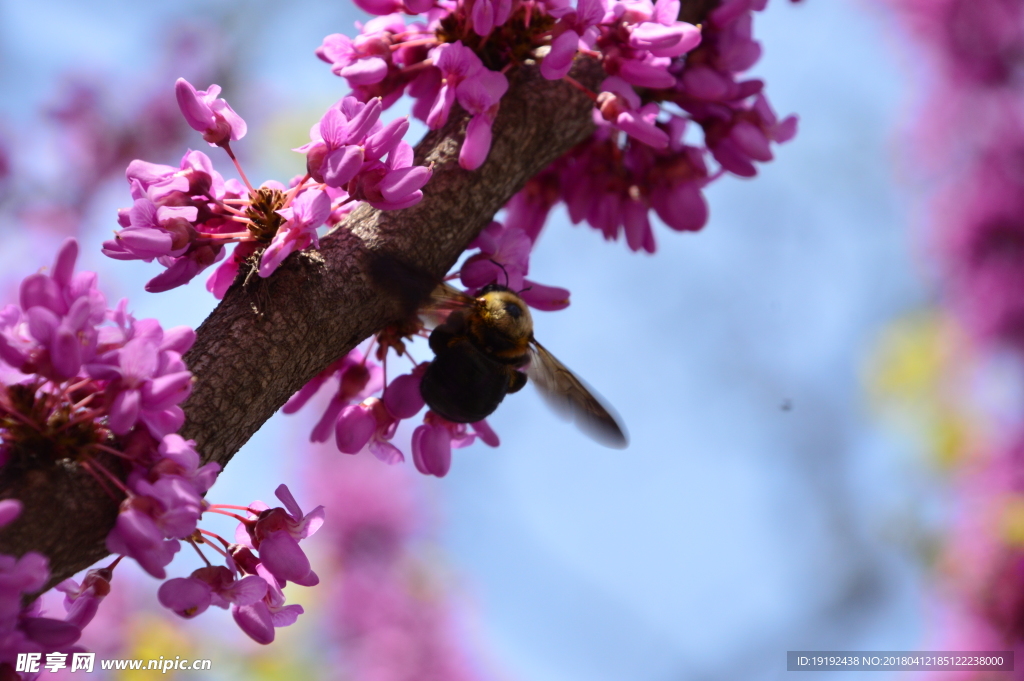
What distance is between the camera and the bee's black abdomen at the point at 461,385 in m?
1.70

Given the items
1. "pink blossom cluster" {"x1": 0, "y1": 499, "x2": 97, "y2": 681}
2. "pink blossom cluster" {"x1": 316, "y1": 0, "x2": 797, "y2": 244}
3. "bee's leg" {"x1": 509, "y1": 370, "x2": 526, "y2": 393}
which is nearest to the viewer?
"pink blossom cluster" {"x1": 0, "y1": 499, "x2": 97, "y2": 681}

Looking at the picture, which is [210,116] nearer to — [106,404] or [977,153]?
[106,404]

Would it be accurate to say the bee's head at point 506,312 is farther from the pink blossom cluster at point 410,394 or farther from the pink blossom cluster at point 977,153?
the pink blossom cluster at point 977,153

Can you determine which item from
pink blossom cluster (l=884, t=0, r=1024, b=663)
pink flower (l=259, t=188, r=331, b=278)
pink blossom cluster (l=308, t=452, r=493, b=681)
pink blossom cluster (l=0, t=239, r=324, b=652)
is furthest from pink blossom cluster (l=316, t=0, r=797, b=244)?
pink blossom cluster (l=884, t=0, r=1024, b=663)

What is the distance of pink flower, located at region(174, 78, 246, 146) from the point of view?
1654 mm

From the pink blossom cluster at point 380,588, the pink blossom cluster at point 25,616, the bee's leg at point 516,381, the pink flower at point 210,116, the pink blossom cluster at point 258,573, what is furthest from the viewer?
the pink blossom cluster at point 380,588

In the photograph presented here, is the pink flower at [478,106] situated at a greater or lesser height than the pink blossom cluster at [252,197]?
greater

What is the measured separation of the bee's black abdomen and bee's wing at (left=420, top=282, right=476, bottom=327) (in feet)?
0.23

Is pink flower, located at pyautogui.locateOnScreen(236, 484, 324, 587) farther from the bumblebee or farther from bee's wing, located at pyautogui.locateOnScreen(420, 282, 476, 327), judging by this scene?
bee's wing, located at pyautogui.locateOnScreen(420, 282, 476, 327)

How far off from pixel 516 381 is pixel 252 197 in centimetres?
77

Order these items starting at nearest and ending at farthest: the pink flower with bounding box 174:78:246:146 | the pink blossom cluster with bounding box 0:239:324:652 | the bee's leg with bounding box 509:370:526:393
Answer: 1. the pink blossom cluster with bounding box 0:239:324:652
2. the pink flower with bounding box 174:78:246:146
3. the bee's leg with bounding box 509:370:526:393

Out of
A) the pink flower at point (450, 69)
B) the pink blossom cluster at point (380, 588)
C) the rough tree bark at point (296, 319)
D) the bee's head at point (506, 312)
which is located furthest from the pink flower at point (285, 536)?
the pink blossom cluster at point (380, 588)

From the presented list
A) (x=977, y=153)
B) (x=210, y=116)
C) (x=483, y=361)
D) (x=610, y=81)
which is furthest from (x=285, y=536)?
(x=977, y=153)

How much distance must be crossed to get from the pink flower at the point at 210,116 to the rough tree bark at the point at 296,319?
1.09ft
